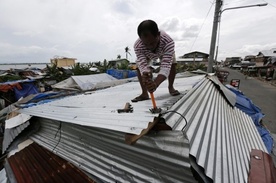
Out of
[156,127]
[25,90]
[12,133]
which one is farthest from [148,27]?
[25,90]

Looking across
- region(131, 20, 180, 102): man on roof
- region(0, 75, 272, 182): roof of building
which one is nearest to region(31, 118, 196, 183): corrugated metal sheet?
region(0, 75, 272, 182): roof of building

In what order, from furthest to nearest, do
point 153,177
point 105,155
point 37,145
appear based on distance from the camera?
point 37,145 < point 105,155 < point 153,177

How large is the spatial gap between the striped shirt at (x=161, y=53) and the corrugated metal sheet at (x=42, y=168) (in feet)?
5.13

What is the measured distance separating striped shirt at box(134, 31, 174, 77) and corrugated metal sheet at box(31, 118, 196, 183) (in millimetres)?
1112

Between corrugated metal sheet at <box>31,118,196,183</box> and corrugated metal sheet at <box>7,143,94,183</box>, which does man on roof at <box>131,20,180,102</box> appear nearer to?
corrugated metal sheet at <box>31,118,196,183</box>

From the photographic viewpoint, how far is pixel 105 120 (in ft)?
5.25

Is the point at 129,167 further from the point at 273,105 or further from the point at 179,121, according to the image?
the point at 273,105

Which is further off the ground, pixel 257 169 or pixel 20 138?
pixel 257 169

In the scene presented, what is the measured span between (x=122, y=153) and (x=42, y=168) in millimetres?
1154

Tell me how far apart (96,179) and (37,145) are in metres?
1.43

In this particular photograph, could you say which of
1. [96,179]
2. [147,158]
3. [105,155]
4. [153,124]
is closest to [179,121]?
[153,124]

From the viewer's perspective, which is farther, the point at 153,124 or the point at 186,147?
the point at 153,124

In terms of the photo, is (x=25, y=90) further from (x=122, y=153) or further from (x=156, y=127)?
(x=156, y=127)

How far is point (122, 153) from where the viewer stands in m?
1.53
